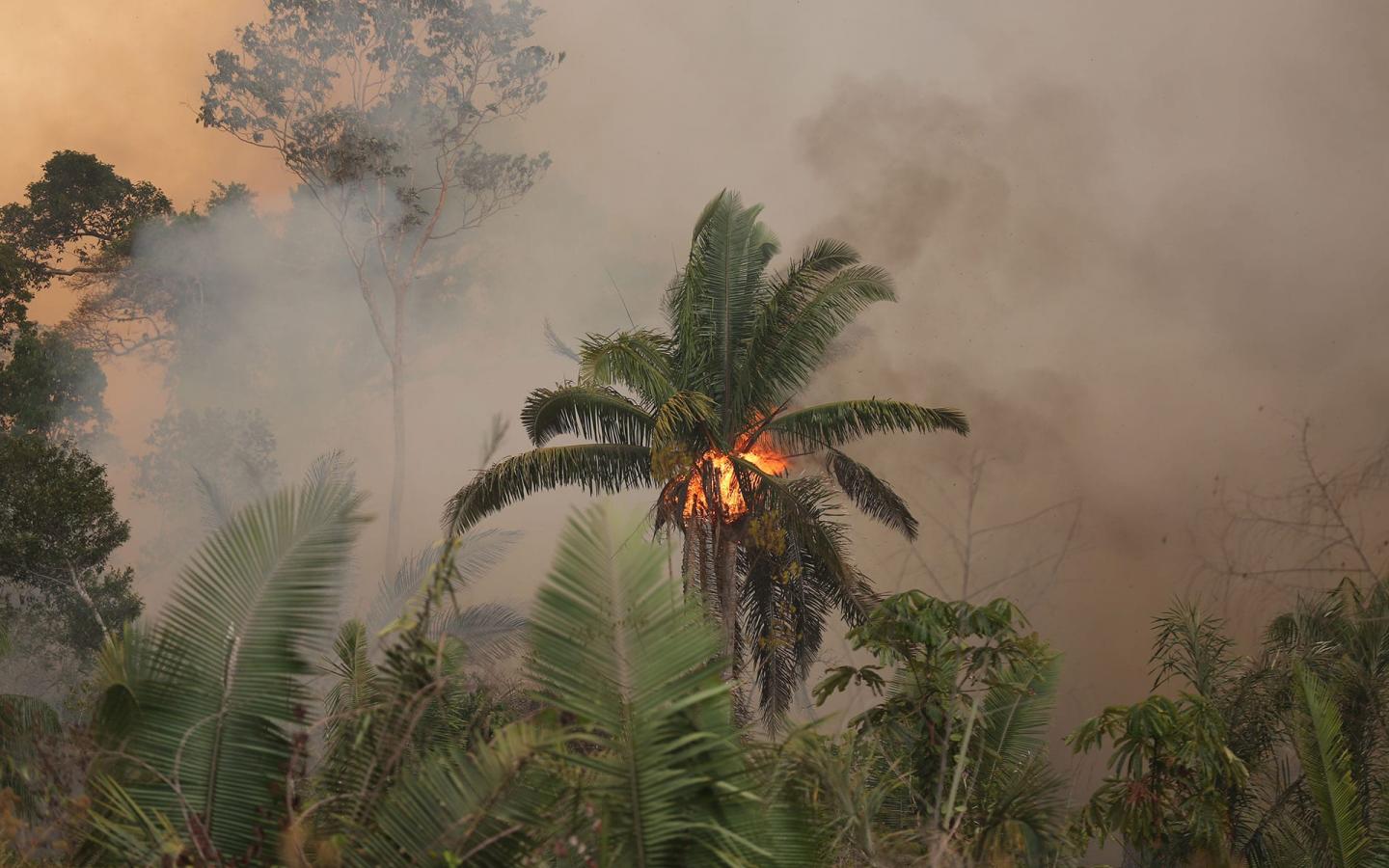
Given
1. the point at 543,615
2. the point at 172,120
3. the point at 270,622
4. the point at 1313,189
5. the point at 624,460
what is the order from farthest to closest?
1. the point at 172,120
2. the point at 1313,189
3. the point at 624,460
4. the point at 270,622
5. the point at 543,615

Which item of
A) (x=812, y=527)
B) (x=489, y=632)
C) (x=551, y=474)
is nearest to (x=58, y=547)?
(x=489, y=632)

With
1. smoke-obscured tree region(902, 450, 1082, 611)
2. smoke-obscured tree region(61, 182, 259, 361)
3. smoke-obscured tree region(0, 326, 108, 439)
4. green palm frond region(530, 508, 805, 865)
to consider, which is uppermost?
smoke-obscured tree region(61, 182, 259, 361)

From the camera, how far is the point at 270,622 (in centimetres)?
361

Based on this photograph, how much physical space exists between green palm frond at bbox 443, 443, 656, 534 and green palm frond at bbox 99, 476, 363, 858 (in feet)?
23.7

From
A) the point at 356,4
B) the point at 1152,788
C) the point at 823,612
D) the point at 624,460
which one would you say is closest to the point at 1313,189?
the point at 823,612

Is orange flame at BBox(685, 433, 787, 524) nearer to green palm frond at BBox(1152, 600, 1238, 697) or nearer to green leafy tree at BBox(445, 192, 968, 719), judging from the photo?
green leafy tree at BBox(445, 192, 968, 719)

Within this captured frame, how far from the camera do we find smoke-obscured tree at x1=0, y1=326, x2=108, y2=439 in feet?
49.6

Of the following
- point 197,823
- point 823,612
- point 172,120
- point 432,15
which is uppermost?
point 432,15

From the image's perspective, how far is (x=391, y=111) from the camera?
54.7 feet

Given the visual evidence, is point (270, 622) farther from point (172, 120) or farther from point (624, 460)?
point (172, 120)

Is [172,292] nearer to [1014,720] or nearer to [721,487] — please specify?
[721,487]

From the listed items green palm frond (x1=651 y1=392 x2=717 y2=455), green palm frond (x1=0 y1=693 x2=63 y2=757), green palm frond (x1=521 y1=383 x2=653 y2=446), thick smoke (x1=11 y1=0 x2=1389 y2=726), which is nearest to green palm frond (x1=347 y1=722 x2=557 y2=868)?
green palm frond (x1=0 y1=693 x2=63 y2=757)

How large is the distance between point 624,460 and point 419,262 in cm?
620

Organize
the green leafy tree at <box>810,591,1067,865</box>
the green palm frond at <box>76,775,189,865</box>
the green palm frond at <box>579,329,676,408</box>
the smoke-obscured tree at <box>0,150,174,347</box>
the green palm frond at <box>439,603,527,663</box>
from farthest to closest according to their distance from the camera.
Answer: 1. the smoke-obscured tree at <box>0,150,174,347</box>
2. the green palm frond at <box>439,603,527,663</box>
3. the green palm frond at <box>579,329,676,408</box>
4. the green leafy tree at <box>810,591,1067,865</box>
5. the green palm frond at <box>76,775,189,865</box>
